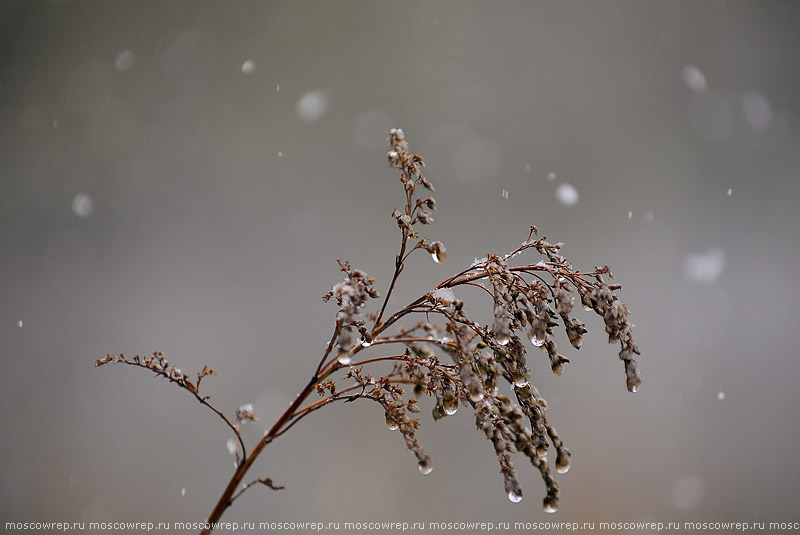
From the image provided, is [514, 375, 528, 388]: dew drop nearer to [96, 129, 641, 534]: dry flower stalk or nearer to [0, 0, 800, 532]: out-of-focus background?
[96, 129, 641, 534]: dry flower stalk

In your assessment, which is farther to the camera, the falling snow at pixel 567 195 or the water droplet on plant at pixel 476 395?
the falling snow at pixel 567 195

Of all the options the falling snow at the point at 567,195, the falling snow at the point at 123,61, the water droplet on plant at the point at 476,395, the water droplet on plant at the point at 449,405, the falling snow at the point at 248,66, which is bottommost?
the water droplet on plant at the point at 449,405

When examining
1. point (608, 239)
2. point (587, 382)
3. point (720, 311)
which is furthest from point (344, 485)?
point (720, 311)

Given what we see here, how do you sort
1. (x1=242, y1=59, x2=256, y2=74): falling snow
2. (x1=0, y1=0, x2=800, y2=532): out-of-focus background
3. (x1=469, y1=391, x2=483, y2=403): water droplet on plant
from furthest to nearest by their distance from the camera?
(x1=242, y1=59, x2=256, y2=74): falling snow < (x1=0, y1=0, x2=800, y2=532): out-of-focus background < (x1=469, y1=391, x2=483, y2=403): water droplet on plant

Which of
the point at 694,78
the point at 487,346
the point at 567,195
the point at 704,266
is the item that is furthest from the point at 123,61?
the point at 704,266

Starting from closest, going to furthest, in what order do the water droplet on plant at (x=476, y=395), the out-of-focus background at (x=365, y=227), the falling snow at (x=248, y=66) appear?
the water droplet on plant at (x=476, y=395)
the out-of-focus background at (x=365, y=227)
the falling snow at (x=248, y=66)

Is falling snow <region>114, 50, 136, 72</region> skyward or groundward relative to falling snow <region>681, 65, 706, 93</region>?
groundward

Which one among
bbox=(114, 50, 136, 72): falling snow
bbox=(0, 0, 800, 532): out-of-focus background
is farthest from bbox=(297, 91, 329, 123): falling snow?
bbox=(114, 50, 136, 72): falling snow

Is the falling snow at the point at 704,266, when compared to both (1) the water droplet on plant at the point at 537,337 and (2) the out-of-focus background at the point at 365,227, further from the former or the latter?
(1) the water droplet on plant at the point at 537,337

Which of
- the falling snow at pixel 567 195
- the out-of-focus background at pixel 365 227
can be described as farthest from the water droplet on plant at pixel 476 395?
the falling snow at pixel 567 195

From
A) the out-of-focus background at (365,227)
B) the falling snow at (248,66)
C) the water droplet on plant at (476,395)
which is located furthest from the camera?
the falling snow at (248,66)
